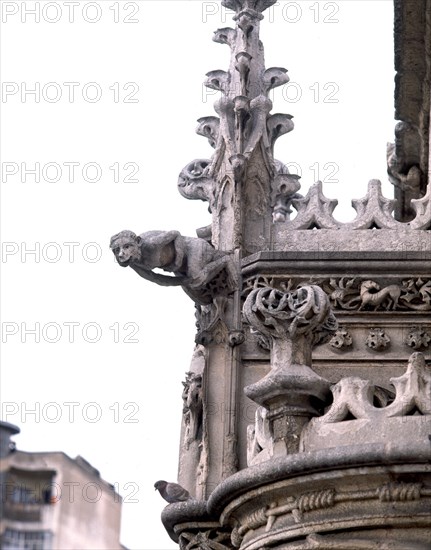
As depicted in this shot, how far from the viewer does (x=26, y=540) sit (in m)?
7.83

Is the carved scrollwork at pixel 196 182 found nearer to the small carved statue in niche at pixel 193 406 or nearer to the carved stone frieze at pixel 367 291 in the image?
the carved stone frieze at pixel 367 291

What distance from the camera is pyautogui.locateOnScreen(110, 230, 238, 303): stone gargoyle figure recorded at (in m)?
14.8

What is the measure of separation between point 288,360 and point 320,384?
308mm

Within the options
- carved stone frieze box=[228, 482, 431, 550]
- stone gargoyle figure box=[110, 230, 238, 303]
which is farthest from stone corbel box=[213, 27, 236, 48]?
carved stone frieze box=[228, 482, 431, 550]

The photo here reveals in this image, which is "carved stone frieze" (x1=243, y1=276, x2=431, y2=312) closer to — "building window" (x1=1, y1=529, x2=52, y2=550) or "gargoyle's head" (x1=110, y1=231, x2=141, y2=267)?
"gargoyle's head" (x1=110, y1=231, x2=141, y2=267)

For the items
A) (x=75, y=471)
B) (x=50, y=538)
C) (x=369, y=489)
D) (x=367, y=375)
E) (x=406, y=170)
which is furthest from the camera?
(x=406, y=170)

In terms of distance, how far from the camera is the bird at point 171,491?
562 inches

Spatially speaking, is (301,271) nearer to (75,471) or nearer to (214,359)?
(214,359)

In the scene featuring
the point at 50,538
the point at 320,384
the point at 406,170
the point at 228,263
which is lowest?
the point at 50,538

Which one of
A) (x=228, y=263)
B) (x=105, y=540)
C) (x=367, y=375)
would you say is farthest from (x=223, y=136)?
(x=105, y=540)

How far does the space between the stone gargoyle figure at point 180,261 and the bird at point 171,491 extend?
162cm

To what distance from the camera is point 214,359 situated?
14820mm

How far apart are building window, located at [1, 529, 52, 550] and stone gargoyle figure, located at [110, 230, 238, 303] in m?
6.67

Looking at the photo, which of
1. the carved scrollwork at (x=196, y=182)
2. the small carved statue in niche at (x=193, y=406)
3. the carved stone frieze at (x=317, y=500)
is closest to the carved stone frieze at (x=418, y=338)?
the small carved statue in niche at (x=193, y=406)
